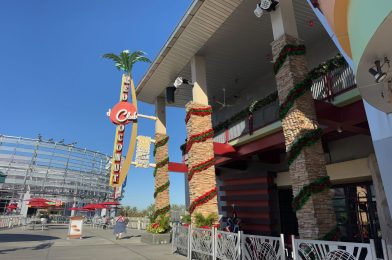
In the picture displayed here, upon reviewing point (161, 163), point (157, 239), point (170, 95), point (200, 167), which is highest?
point (170, 95)

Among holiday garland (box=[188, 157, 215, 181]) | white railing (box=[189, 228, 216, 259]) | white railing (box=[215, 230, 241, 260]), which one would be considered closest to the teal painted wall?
white railing (box=[215, 230, 241, 260])

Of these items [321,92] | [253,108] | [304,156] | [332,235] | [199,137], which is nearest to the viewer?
[332,235]

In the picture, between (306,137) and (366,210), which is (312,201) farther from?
(366,210)

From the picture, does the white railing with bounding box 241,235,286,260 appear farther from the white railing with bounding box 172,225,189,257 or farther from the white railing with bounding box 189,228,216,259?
the white railing with bounding box 172,225,189,257

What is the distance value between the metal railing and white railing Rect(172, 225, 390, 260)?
17.4ft

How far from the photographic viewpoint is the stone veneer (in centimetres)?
791

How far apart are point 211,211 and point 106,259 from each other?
4.72 m

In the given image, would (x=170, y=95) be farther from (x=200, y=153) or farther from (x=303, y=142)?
(x=303, y=142)

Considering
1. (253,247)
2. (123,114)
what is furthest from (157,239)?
(253,247)

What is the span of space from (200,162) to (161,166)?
564 cm

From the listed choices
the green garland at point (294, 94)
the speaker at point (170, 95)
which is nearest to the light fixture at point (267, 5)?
the green garland at point (294, 94)

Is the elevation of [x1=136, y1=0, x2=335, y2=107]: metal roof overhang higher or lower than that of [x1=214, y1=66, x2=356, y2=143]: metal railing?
higher

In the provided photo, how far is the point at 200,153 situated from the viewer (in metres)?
13.6

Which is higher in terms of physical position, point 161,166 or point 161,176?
point 161,166
